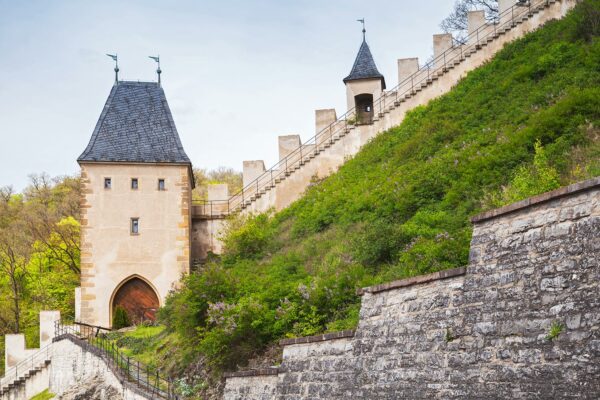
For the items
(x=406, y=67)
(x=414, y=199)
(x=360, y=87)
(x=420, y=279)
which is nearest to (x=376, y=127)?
(x=406, y=67)

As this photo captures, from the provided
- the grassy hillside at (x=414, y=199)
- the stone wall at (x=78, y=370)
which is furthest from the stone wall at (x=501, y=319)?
the stone wall at (x=78, y=370)

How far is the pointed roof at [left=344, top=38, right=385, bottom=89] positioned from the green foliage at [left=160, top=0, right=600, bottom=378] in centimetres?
851

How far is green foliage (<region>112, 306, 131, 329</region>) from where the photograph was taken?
1284 inches

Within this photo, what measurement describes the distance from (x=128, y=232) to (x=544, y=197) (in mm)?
26256

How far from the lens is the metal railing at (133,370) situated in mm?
20188

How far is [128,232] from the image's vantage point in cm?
3372

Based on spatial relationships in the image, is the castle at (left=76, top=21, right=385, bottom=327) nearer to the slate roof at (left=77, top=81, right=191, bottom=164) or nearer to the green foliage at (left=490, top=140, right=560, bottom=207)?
A: the slate roof at (left=77, top=81, right=191, bottom=164)

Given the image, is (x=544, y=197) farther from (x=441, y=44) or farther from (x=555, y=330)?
(x=441, y=44)

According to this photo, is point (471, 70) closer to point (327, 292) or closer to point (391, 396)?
point (327, 292)

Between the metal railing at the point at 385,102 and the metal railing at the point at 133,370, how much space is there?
8.51 meters

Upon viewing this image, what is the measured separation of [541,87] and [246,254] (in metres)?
11.0

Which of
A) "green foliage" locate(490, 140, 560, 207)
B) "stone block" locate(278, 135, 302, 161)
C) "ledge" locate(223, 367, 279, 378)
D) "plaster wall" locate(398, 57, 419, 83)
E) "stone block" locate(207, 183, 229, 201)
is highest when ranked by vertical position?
"plaster wall" locate(398, 57, 419, 83)

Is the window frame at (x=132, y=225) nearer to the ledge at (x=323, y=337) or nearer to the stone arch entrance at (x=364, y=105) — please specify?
the stone arch entrance at (x=364, y=105)

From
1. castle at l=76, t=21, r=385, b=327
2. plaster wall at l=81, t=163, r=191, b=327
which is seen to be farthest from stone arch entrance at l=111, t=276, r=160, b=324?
plaster wall at l=81, t=163, r=191, b=327
